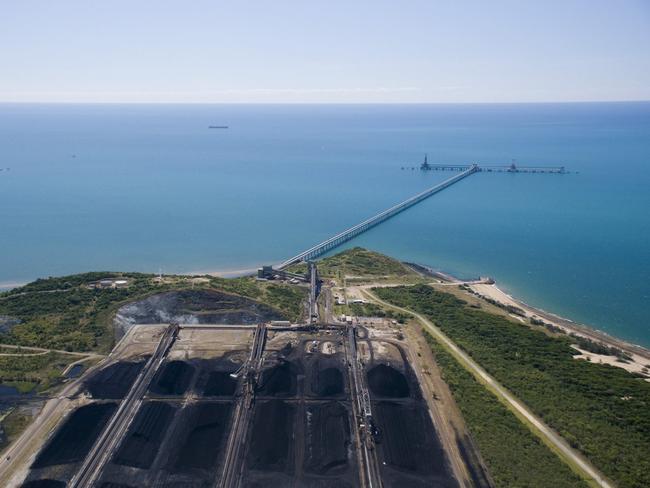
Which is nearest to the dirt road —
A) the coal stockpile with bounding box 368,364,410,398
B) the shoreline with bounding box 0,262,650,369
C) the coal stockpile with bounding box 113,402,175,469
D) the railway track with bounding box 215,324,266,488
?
the coal stockpile with bounding box 368,364,410,398

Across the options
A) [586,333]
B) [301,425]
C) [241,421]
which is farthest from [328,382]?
[586,333]

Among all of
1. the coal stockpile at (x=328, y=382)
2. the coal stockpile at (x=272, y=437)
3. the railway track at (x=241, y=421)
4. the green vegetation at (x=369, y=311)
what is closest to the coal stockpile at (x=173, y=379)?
the railway track at (x=241, y=421)

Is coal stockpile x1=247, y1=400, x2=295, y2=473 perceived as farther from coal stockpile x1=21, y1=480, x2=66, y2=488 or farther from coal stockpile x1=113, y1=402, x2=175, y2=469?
coal stockpile x1=21, y1=480, x2=66, y2=488

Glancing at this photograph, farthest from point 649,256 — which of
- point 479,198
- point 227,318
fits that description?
point 227,318

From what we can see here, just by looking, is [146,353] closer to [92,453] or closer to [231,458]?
[92,453]

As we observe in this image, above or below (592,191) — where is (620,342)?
below

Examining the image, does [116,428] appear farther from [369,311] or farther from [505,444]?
[369,311]

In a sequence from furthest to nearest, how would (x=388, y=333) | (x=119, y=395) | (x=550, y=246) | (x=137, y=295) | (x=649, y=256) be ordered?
(x=550, y=246)
(x=649, y=256)
(x=137, y=295)
(x=388, y=333)
(x=119, y=395)

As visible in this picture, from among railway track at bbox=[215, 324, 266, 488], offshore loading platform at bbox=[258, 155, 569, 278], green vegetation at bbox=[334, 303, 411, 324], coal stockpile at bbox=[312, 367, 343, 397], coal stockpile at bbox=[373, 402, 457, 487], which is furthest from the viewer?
offshore loading platform at bbox=[258, 155, 569, 278]
